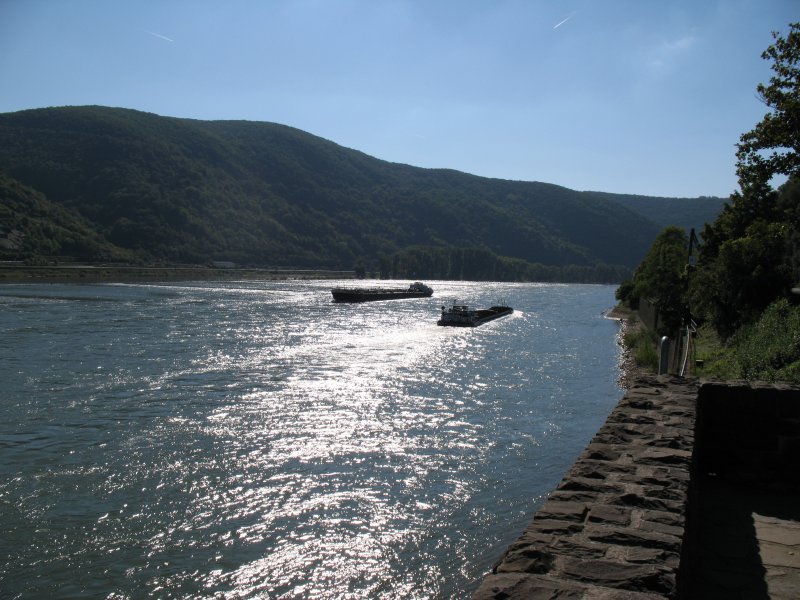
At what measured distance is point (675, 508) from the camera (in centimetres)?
492

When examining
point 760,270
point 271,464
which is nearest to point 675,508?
point 271,464

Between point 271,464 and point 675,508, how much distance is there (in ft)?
39.1

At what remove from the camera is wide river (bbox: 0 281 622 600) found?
34.0ft

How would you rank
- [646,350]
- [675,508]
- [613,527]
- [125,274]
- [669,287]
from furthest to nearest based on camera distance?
[125,274] < [669,287] < [646,350] < [675,508] < [613,527]

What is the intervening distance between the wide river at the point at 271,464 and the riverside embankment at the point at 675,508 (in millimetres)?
3931

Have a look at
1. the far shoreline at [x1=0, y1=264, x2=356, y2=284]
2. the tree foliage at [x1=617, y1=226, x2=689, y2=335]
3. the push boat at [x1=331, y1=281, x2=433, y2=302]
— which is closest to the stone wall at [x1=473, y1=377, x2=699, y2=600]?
the tree foliage at [x1=617, y1=226, x2=689, y2=335]

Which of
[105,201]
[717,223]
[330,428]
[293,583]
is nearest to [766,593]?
[293,583]

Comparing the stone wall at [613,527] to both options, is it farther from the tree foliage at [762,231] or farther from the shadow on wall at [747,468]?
the tree foliage at [762,231]

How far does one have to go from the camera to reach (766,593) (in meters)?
5.27

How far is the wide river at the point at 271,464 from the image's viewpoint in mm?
10359

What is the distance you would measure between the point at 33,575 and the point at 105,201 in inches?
7186

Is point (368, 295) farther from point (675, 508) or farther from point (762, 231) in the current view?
point (675, 508)

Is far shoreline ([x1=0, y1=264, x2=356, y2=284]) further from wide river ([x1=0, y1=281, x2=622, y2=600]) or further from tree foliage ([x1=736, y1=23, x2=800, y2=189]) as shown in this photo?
tree foliage ([x1=736, y1=23, x2=800, y2=189])

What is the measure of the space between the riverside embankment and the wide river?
3.93m
